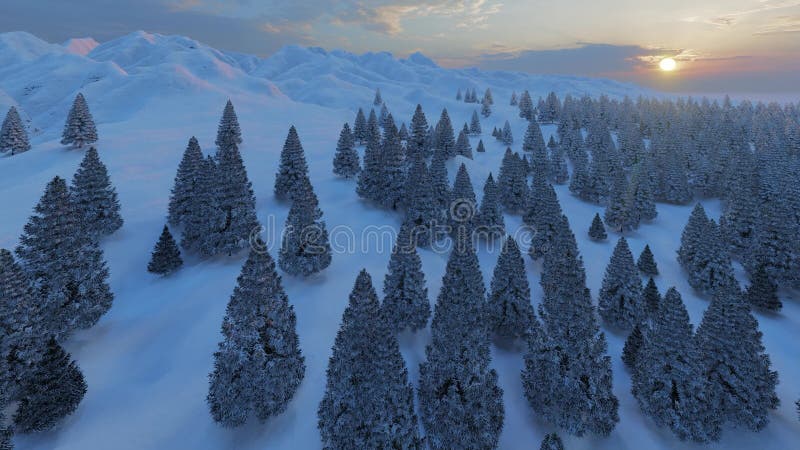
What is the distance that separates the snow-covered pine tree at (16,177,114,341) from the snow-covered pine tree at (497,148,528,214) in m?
58.3

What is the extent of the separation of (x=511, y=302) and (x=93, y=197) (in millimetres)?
47356

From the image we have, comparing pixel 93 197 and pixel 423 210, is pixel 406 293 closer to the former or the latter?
pixel 423 210

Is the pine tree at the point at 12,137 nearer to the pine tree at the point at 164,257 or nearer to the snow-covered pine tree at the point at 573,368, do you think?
the pine tree at the point at 164,257

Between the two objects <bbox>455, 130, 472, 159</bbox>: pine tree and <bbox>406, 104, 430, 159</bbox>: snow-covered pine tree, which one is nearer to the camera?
<bbox>406, 104, 430, 159</bbox>: snow-covered pine tree

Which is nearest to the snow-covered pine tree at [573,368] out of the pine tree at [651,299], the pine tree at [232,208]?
the pine tree at [651,299]

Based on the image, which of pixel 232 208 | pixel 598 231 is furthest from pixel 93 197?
pixel 598 231

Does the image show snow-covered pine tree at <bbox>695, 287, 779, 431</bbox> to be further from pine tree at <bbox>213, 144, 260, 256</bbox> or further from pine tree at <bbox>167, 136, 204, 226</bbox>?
pine tree at <bbox>167, 136, 204, 226</bbox>

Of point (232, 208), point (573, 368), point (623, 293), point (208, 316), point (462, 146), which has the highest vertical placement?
point (232, 208)

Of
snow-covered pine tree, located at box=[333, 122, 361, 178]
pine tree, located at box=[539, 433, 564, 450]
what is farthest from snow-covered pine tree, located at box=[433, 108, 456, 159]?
pine tree, located at box=[539, 433, 564, 450]

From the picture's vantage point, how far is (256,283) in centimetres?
2350

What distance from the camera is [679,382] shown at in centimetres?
2706

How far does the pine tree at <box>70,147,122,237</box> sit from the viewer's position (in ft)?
140

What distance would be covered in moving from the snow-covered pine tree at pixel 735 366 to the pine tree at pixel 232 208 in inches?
1682

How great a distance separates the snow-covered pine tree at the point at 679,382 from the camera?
26.8 metres
